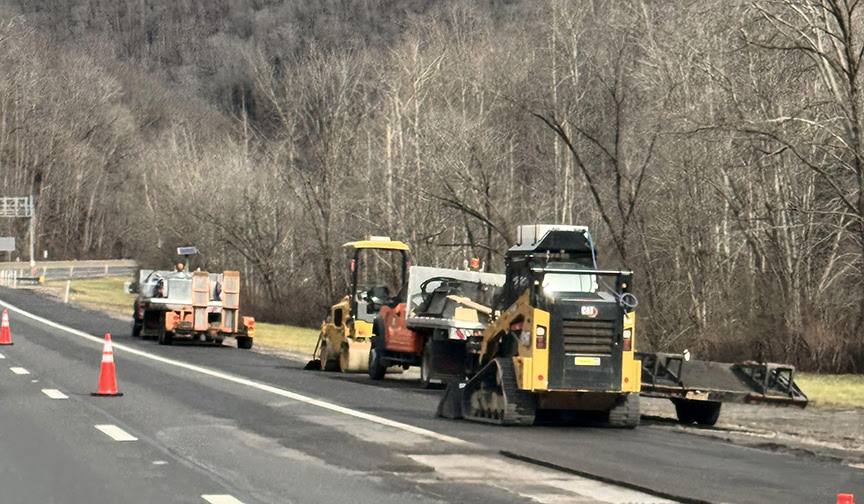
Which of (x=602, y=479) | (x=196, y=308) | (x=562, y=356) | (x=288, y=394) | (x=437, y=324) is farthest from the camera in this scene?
(x=196, y=308)

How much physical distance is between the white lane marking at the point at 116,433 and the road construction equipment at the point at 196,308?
21.5m

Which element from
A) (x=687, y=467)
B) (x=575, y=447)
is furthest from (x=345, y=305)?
(x=687, y=467)

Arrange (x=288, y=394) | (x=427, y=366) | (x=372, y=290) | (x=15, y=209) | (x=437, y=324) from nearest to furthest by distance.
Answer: (x=288, y=394) → (x=437, y=324) → (x=427, y=366) → (x=372, y=290) → (x=15, y=209)

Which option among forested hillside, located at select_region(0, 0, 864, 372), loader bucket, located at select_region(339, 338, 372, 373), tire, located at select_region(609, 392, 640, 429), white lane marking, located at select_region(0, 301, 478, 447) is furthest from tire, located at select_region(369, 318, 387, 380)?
tire, located at select_region(609, 392, 640, 429)

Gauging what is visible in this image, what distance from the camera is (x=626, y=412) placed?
56.3ft

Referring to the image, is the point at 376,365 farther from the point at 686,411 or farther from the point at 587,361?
the point at 587,361

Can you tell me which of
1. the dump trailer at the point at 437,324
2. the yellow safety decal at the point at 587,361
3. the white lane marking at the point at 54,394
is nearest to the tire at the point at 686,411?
the yellow safety decal at the point at 587,361

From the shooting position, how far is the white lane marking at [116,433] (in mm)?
14500

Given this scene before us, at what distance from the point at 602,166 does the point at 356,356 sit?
30086mm

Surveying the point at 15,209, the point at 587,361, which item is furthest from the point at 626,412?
the point at 15,209

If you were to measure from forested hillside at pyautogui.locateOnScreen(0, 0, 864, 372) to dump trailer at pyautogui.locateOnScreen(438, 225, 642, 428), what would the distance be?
10.1 metres

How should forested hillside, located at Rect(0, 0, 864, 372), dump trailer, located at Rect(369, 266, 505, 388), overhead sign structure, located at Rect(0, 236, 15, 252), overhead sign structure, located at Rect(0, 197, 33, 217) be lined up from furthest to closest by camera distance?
overhead sign structure, located at Rect(0, 197, 33, 217), overhead sign structure, located at Rect(0, 236, 15, 252), forested hillside, located at Rect(0, 0, 864, 372), dump trailer, located at Rect(369, 266, 505, 388)

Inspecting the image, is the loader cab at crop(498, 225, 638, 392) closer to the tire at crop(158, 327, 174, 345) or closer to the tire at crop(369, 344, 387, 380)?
the tire at crop(369, 344, 387, 380)

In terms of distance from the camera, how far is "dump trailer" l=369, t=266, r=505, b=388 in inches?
911
